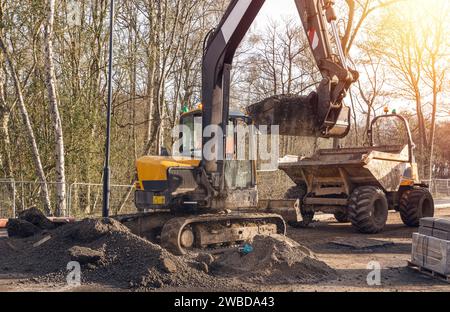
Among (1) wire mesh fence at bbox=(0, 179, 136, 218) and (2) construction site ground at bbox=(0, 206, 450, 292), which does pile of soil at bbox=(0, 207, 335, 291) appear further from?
(1) wire mesh fence at bbox=(0, 179, 136, 218)

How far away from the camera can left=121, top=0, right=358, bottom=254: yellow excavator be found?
8.57 m

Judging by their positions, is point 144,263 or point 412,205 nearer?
point 144,263

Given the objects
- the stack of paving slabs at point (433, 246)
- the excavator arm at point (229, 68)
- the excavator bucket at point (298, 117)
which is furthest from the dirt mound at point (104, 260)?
the excavator bucket at point (298, 117)

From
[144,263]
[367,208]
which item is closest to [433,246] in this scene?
[144,263]

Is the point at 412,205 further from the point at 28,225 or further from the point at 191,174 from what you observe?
the point at 28,225

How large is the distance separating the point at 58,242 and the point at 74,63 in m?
11.7

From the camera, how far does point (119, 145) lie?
65.5ft

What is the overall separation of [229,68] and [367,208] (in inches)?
203

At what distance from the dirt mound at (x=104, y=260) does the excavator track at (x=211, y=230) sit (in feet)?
3.11

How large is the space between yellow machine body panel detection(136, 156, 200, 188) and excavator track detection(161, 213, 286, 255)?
0.92m

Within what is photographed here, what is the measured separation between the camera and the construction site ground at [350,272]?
6.36 m

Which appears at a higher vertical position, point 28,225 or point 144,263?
point 28,225

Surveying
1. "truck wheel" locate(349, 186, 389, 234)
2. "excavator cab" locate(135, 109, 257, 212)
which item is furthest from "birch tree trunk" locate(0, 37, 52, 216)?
"truck wheel" locate(349, 186, 389, 234)

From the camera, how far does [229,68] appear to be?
8938 millimetres
